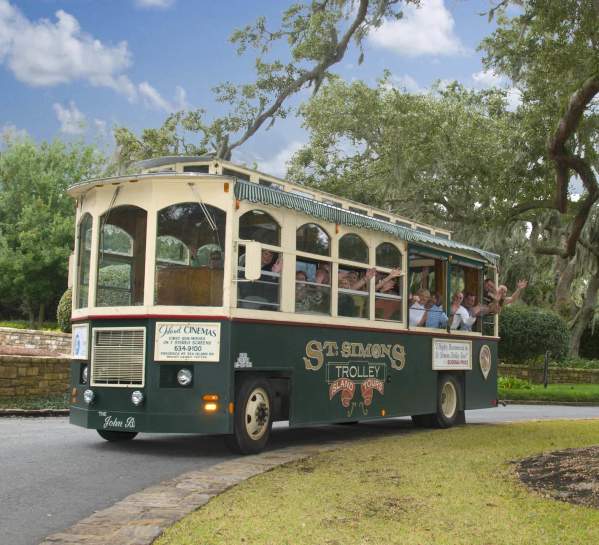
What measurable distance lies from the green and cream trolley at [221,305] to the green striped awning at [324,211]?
0.08ft

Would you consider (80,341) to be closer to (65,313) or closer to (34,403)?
(34,403)

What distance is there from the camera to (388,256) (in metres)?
13.1

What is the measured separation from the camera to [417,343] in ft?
44.9

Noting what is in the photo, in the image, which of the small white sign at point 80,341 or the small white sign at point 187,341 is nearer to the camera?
the small white sign at point 187,341

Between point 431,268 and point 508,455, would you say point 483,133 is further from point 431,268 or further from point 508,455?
point 508,455

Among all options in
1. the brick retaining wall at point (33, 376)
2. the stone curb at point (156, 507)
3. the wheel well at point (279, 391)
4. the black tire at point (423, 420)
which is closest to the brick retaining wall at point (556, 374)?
the black tire at point (423, 420)

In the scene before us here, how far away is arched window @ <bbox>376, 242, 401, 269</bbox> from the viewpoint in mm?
12867

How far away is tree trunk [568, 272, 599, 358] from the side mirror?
30.1 metres

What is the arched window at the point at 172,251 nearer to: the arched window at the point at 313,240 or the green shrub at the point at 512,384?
the arched window at the point at 313,240

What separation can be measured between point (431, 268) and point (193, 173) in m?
5.67

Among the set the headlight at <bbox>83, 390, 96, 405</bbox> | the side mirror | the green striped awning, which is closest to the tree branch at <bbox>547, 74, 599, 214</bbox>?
the green striped awning

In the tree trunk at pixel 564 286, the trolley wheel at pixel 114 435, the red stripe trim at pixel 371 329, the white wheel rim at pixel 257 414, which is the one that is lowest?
the trolley wheel at pixel 114 435

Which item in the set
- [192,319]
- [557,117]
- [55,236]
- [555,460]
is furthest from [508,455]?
[55,236]

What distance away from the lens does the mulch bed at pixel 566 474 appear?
7090 mm
